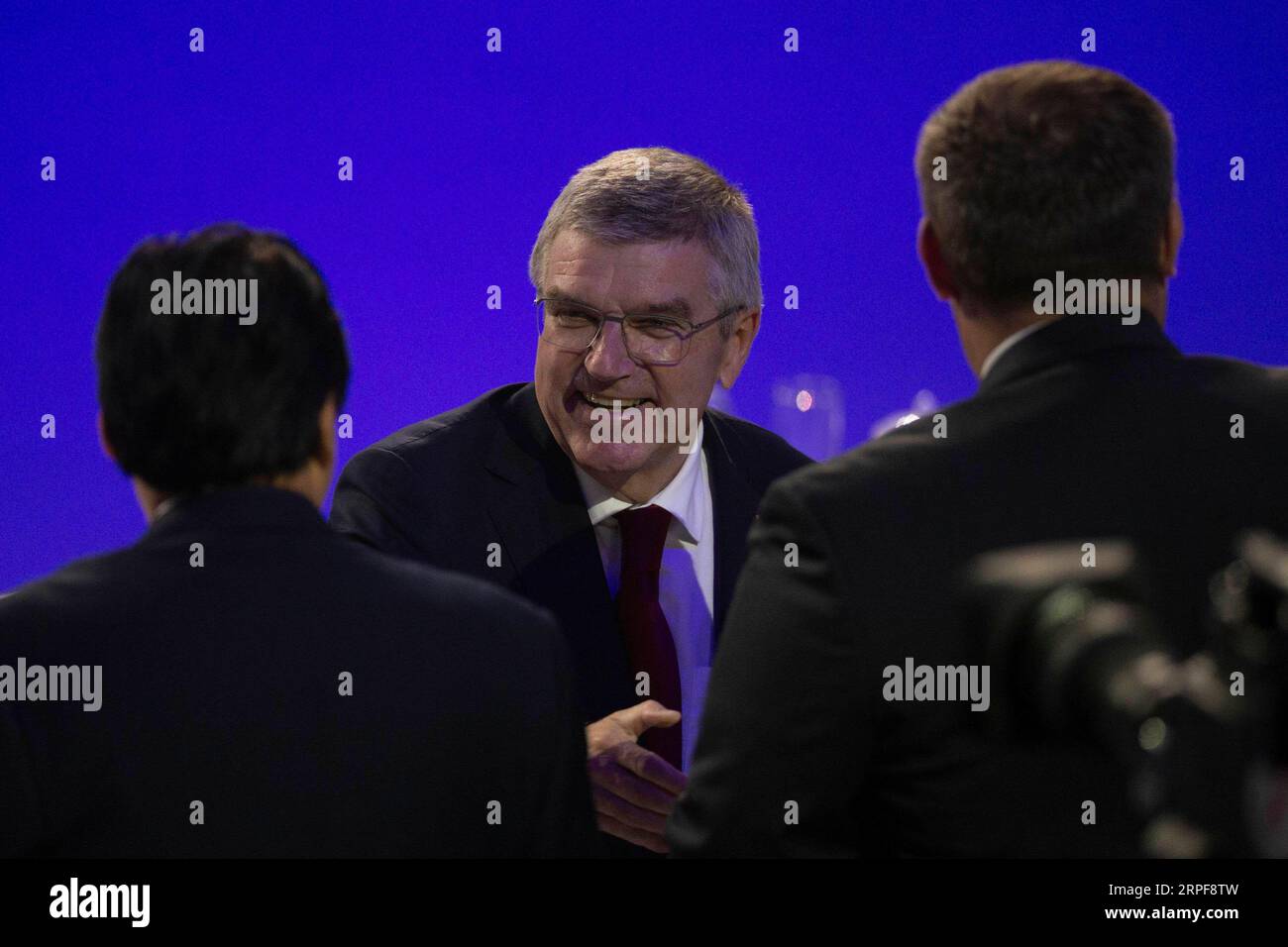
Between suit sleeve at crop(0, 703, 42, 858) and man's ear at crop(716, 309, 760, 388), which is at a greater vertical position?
man's ear at crop(716, 309, 760, 388)

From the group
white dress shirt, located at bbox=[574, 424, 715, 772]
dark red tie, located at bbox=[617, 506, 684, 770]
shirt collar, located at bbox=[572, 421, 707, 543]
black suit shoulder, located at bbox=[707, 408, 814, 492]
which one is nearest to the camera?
dark red tie, located at bbox=[617, 506, 684, 770]

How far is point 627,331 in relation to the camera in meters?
3.03

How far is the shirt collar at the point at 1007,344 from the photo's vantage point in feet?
5.83

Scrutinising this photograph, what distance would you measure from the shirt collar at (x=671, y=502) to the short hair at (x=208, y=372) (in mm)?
1165

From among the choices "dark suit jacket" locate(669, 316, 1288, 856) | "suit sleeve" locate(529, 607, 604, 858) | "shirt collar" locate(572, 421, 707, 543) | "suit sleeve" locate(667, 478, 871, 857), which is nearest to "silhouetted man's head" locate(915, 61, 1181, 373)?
"dark suit jacket" locate(669, 316, 1288, 856)

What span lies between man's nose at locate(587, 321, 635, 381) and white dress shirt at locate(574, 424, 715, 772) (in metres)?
0.19

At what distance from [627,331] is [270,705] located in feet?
4.96

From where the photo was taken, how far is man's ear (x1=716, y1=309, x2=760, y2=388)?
324 cm

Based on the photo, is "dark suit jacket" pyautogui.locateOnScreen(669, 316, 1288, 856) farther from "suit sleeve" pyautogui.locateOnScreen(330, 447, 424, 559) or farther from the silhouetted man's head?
"suit sleeve" pyautogui.locateOnScreen(330, 447, 424, 559)

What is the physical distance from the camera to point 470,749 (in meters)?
1.71
